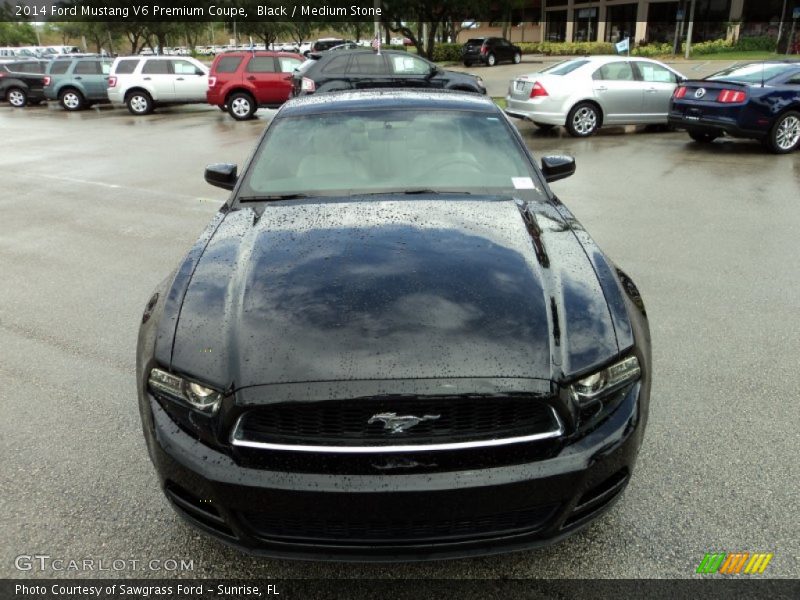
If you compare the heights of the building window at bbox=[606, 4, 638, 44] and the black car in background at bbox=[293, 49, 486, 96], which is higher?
the building window at bbox=[606, 4, 638, 44]

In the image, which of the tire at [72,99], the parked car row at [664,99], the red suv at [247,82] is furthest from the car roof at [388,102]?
the tire at [72,99]

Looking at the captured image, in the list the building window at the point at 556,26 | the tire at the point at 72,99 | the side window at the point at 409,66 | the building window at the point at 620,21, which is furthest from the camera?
the building window at the point at 556,26

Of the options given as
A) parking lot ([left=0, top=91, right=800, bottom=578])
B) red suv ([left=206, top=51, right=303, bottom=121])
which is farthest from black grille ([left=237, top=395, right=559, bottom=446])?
red suv ([left=206, top=51, right=303, bottom=121])

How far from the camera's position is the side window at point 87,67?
22.5 meters

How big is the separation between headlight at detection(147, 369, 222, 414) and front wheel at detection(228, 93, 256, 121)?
1775cm

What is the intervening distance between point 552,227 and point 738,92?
1023 cm

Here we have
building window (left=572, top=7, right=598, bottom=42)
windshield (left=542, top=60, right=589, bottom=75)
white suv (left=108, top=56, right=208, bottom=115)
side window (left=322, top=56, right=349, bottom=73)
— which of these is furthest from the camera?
building window (left=572, top=7, right=598, bottom=42)

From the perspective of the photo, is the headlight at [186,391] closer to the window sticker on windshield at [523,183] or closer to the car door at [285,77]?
the window sticker on windshield at [523,183]

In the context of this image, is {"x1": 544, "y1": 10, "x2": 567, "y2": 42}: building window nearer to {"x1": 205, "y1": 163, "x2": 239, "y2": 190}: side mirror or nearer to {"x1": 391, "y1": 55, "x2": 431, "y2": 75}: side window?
{"x1": 391, "y1": 55, "x2": 431, "y2": 75}: side window

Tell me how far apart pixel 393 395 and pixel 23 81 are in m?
27.4

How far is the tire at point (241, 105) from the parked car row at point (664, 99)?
8.02m

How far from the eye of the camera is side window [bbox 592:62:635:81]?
13.8m

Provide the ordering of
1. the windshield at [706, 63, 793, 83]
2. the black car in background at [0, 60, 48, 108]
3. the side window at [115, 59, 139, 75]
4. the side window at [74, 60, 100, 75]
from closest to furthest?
the windshield at [706, 63, 793, 83] < the side window at [115, 59, 139, 75] < the side window at [74, 60, 100, 75] < the black car in background at [0, 60, 48, 108]

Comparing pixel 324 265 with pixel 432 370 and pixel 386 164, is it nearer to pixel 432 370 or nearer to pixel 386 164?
pixel 432 370
